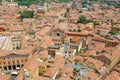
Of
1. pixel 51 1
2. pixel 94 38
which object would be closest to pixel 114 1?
pixel 51 1

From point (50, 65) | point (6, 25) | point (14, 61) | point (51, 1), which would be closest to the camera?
point (50, 65)

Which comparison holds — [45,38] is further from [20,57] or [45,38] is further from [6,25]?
[6,25]

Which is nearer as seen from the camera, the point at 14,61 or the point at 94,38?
the point at 14,61

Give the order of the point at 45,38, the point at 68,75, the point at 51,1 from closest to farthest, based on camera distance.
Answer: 1. the point at 68,75
2. the point at 45,38
3. the point at 51,1

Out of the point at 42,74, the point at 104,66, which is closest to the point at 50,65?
the point at 42,74

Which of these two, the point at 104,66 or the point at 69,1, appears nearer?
the point at 104,66

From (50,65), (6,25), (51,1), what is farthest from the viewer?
(51,1)

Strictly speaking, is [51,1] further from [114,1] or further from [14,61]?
[14,61]

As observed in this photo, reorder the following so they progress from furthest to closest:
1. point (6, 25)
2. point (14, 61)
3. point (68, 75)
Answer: point (6, 25)
point (14, 61)
point (68, 75)

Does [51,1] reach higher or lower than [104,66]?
higher
